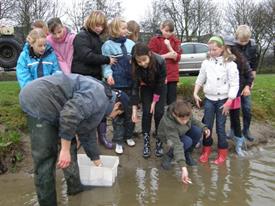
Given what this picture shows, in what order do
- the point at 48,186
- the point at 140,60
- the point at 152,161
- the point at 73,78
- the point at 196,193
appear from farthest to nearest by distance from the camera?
the point at 152,161 → the point at 140,60 → the point at 196,193 → the point at 48,186 → the point at 73,78

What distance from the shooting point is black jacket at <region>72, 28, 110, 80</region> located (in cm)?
583

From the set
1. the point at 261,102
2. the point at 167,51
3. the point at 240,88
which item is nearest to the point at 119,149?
the point at 167,51

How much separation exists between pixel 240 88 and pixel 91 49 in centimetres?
218

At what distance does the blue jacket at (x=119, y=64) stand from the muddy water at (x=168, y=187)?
92cm

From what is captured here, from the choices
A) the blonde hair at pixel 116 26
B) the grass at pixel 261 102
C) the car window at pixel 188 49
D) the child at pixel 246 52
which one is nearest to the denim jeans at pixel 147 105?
the blonde hair at pixel 116 26

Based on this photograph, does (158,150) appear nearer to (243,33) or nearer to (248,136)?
(248,136)

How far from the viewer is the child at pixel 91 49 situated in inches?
230

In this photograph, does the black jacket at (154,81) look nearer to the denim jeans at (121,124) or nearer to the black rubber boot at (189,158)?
the denim jeans at (121,124)

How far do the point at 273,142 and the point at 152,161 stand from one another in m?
2.35

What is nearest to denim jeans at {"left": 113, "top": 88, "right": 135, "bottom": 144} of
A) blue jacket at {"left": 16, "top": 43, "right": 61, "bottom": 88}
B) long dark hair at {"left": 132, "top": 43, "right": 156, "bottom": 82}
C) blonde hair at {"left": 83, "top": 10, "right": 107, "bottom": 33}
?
long dark hair at {"left": 132, "top": 43, "right": 156, "bottom": 82}

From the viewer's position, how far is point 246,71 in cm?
645

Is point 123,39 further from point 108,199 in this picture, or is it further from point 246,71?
point 108,199

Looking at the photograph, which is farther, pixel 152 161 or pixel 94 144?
pixel 152 161

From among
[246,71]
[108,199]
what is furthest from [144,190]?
[246,71]
